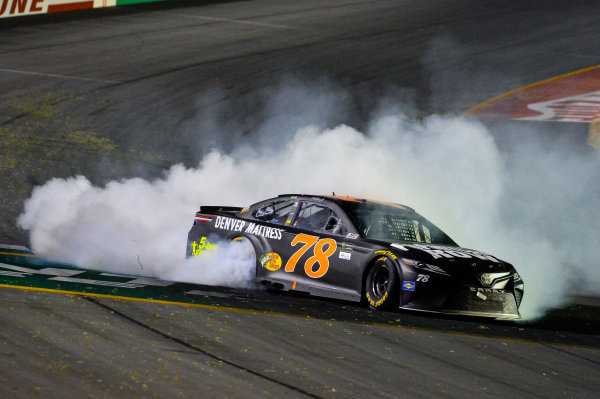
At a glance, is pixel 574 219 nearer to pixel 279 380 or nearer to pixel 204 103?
pixel 204 103

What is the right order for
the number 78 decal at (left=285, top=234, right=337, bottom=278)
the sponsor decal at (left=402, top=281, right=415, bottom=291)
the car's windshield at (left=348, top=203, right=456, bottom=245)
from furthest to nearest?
the car's windshield at (left=348, top=203, right=456, bottom=245)
the number 78 decal at (left=285, top=234, right=337, bottom=278)
the sponsor decal at (left=402, top=281, right=415, bottom=291)

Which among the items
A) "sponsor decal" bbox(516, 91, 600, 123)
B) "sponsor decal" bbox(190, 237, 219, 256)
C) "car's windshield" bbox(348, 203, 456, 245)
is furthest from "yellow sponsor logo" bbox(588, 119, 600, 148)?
"sponsor decal" bbox(190, 237, 219, 256)

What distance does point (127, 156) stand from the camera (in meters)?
18.8

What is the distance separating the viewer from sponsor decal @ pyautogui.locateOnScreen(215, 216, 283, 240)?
10.9 metres

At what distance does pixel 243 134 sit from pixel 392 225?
10467 mm

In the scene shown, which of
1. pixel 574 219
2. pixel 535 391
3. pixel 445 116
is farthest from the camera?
pixel 445 116

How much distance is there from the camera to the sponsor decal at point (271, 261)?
10.7 m

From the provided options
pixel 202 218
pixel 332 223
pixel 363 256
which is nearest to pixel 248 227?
pixel 202 218

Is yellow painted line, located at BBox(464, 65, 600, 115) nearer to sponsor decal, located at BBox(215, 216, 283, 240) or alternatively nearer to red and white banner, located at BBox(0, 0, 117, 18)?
sponsor decal, located at BBox(215, 216, 283, 240)

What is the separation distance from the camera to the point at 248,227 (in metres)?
11.2

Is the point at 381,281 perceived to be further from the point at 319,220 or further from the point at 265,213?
the point at 265,213

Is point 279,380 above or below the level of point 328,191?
below

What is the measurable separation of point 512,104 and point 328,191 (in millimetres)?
9731

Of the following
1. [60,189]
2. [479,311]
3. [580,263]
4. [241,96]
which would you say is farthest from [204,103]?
[479,311]
